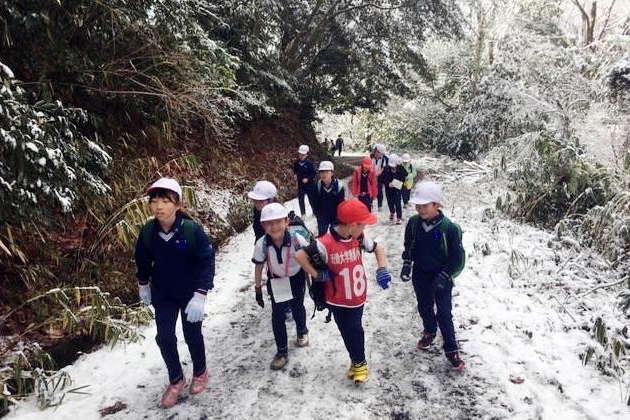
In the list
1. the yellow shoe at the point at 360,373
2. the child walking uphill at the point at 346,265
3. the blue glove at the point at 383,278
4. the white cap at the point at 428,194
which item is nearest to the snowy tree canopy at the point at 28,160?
the child walking uphill at the point at 346,265

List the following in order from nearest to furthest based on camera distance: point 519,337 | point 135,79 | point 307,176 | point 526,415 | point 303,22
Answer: point 526,415 < point 519,337 < point 135,79 < point 307,176 < point 303,22

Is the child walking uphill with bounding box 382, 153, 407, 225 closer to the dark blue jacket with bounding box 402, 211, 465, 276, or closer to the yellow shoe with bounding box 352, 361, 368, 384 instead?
the dark blue jacket with bounding box 402, 211, 465, 276

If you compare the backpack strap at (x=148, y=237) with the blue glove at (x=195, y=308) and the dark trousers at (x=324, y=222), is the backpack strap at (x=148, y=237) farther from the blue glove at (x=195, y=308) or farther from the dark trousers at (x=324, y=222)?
the dark trousers at (x=324, y=222)

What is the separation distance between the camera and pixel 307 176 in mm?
9039

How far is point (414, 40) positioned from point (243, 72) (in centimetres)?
889

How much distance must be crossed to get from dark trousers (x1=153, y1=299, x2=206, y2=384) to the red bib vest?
4.13 feet

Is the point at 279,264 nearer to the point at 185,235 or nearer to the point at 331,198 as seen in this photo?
the point at 185,235

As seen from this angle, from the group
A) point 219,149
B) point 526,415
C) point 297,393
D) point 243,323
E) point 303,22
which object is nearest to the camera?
point 526,415

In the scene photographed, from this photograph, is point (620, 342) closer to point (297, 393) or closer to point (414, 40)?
point (297, 393)

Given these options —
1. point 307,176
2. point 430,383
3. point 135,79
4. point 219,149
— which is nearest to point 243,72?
point 219,149

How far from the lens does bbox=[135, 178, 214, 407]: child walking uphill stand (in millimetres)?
3348

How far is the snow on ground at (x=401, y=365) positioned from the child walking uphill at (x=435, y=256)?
530 mm

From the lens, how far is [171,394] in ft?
12.1

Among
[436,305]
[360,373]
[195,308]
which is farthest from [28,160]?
[436,305]
